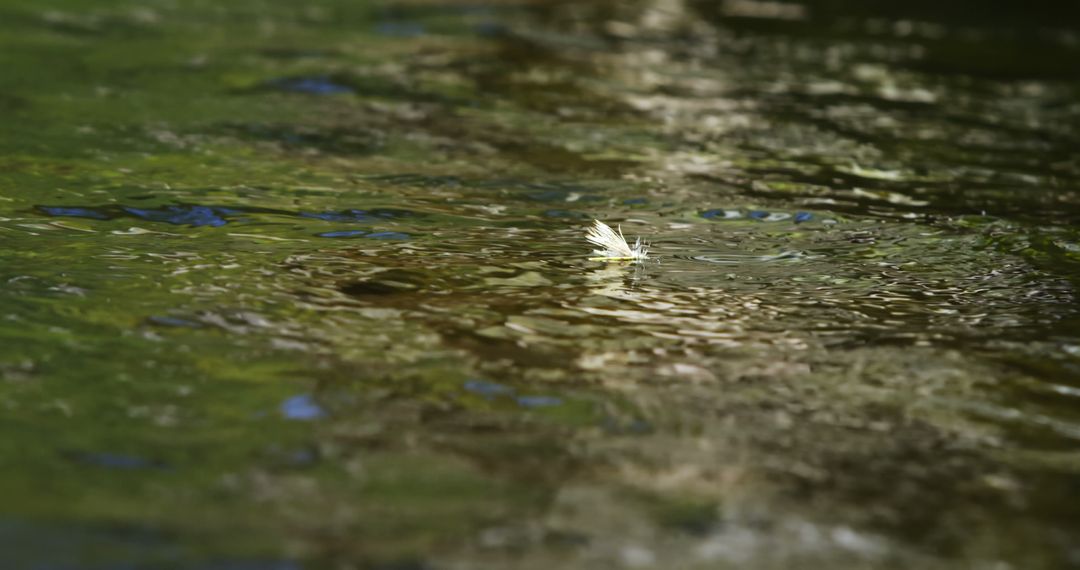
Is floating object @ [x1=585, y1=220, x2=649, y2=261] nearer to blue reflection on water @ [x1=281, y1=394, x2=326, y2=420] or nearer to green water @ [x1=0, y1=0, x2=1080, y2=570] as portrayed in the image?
green water @ [x1=0, y1=0, x2=1080, y2=570]

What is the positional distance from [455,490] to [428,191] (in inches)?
112

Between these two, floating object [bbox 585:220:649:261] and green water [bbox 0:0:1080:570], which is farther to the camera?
floating object [bbox 585:220:649:261]

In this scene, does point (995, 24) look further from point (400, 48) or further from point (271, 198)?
point (271, 198)

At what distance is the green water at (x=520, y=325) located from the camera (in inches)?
103

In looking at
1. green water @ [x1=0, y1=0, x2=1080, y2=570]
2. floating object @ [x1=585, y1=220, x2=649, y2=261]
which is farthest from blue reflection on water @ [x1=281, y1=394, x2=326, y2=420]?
floating object @ [x1=585, y1=220, x2=649, y2=261]

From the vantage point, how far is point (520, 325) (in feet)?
12.3

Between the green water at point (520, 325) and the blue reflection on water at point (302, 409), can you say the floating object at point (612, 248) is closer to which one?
the green water at point (520, 325)

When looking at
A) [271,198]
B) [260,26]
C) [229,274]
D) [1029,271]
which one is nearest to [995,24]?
[260,26]

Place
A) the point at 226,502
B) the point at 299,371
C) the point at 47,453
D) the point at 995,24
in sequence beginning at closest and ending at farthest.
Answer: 1. the point at 226,502
2. the point at 47,453
3. the point at 299,371
4. the point at 995,24

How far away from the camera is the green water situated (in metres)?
2.62

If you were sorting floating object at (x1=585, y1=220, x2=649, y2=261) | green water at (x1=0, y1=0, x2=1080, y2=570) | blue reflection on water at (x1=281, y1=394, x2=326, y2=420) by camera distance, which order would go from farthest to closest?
floating object at (x1=585, y1=220, x2=649, y2=261), blue reflection on water at (x1=281, y1=394, x2=326, y2=420), green water at (x1=0, y1=0, x2=1080, y2=570)

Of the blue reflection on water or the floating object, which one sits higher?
the floating object

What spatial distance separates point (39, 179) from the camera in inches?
205

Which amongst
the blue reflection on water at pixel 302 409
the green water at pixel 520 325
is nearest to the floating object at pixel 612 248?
the green water at pixel 520 325
